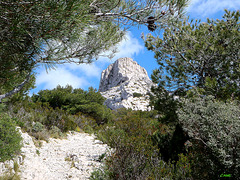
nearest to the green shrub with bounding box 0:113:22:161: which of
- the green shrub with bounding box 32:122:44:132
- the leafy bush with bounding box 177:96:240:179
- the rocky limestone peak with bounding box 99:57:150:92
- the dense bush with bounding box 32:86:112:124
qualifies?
the green shrub with bounding box 32:122:44:132

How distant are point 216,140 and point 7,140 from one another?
4285 mm

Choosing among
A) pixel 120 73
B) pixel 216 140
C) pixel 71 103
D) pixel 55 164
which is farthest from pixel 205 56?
pixel 120 73

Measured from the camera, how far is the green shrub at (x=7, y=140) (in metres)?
3.72

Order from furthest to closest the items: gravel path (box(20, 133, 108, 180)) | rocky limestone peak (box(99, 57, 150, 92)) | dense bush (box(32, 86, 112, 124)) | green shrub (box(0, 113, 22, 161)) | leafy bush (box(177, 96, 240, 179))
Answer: rocky limestone peak (box(99, 57, 150, 92)), dense bush (box(32, 86, 112, 124)), gravel path (box(20, 133, 108, 180)), green shrub (box(0, 113, 22, 161)), leafy bush (box(177, 96, 240, 179))

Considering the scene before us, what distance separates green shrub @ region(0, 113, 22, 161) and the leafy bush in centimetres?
380

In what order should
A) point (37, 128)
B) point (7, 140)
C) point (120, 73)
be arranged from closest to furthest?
point (7, 140) < point (37, 128) < point (120, 73)

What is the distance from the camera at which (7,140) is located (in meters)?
3.94

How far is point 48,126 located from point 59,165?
148 inches

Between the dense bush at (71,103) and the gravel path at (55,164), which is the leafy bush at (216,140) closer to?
the gravel path at (55,164)

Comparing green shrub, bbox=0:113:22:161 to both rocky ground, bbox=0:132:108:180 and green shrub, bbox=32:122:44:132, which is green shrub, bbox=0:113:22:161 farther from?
green shrub, bbox=32:122:44:132

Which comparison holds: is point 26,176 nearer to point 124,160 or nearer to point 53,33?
point 124,160

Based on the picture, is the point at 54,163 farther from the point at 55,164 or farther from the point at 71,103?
the point at 71,103

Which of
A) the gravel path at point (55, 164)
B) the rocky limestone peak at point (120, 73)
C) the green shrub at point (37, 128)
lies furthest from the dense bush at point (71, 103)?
the rocky limestone peak at point (120, 73)

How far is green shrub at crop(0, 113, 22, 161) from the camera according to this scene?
3.72 metres
